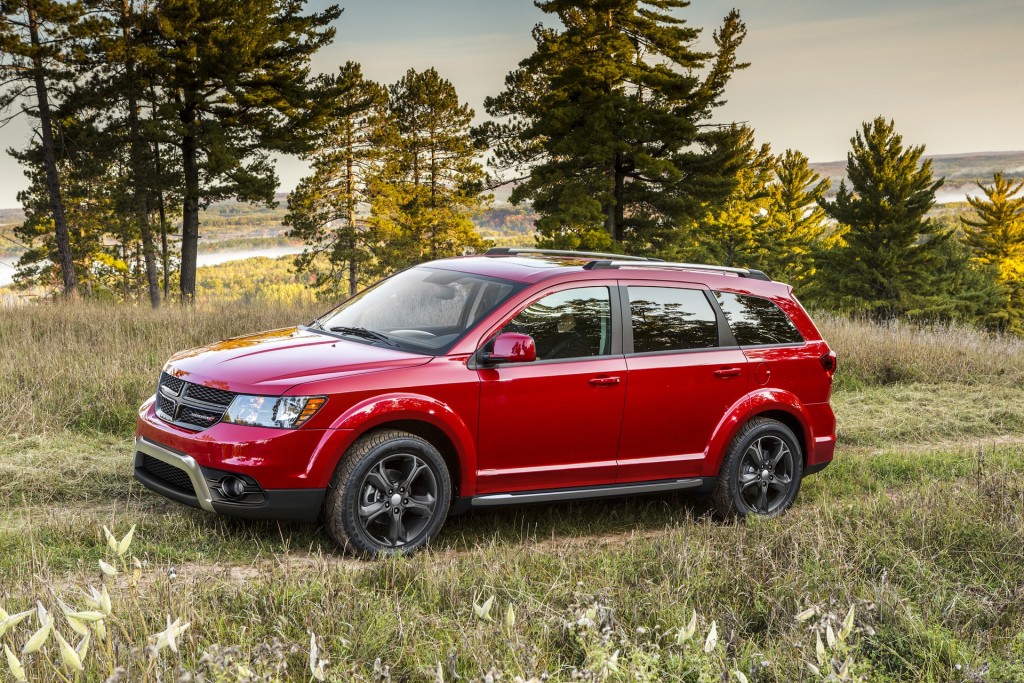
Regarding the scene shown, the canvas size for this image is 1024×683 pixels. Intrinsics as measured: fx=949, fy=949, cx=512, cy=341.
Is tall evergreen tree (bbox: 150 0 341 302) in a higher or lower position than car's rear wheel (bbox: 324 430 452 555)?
higher

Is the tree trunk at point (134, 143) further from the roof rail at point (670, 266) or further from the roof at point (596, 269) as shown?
the roof rail at point (670, 266)

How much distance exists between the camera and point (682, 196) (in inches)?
1734

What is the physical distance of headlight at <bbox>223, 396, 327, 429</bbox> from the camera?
5562mm

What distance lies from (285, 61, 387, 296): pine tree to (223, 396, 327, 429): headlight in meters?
46.8

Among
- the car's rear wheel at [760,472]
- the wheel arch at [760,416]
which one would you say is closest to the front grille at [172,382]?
the wheel arch at [760,416]

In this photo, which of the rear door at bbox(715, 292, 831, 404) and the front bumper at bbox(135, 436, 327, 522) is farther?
the rear door at bbox(715, 292, 831, 404)

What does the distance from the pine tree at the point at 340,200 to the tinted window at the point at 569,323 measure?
150ft

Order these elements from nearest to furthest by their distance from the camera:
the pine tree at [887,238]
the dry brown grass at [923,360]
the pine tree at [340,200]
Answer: the dry brown grass at [923,360]
the pine tree at [340,200]
the pine tree at [887,238]

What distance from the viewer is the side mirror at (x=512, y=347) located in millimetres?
5965

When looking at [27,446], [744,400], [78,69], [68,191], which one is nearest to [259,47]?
[78,69]

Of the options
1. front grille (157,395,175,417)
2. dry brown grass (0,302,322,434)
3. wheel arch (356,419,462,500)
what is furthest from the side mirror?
dry brown grass (0,302,322,434)

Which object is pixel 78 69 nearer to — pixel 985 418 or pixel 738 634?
pixel 985 418

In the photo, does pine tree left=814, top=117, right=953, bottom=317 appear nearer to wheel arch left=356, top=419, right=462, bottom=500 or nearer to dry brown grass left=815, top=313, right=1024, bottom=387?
dry brown grass left=815, top=313, right=1024, bottom=387

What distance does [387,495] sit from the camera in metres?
5.79
